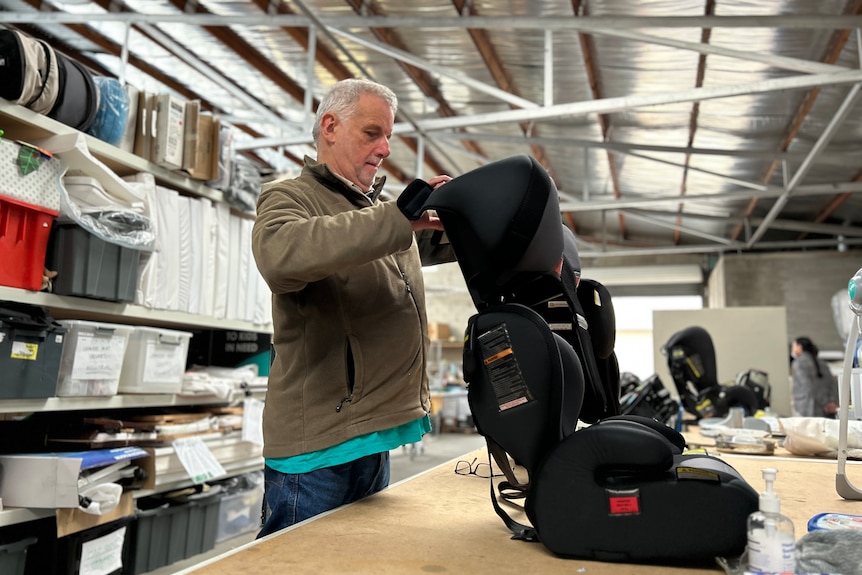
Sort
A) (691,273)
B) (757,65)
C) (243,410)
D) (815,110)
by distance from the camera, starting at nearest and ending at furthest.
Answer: (243,410)
(757,65)
(815,110)
(691,273)

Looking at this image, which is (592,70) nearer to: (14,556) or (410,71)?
(410,71)

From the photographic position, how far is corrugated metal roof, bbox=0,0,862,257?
13.4ft

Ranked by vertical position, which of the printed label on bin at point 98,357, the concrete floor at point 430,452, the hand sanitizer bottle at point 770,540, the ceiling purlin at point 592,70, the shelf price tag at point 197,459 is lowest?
the concrete floor at point 430,452

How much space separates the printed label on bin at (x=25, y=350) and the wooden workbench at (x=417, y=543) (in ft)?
4.72

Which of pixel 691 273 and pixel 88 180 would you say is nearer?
pixel 88 180

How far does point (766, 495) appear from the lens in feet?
2.64

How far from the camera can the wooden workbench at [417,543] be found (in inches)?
33.3

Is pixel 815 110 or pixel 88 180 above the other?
pixel 815 110

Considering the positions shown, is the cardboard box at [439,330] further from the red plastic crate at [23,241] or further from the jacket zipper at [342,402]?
the jacket zipper at [342,402]

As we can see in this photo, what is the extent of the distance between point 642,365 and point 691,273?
1.92 meters

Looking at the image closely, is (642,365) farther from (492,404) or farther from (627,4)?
(492,404)

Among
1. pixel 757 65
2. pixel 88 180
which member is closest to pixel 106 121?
pixel 88 180

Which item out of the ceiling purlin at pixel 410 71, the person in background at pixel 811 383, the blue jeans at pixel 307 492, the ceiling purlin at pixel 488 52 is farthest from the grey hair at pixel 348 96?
the person in background at pixel 811 383

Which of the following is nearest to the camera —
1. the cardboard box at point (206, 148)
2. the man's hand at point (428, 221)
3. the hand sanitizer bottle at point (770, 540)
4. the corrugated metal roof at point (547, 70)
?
the hand sanitizer bottle at point (770, 540)
